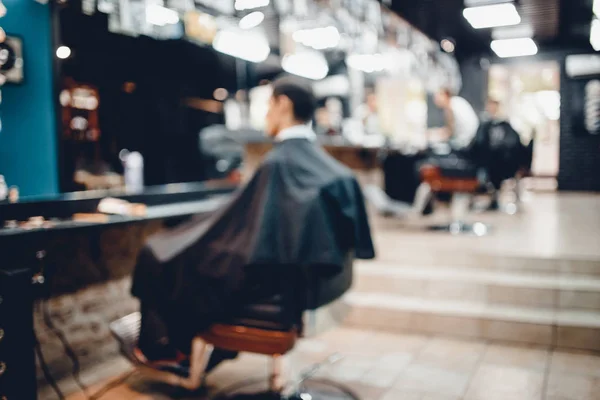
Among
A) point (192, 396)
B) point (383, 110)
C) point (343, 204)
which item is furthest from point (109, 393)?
point (383, 110)

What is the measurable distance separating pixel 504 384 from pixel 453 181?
293cm

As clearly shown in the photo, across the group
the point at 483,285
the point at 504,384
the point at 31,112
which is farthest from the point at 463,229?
the point at 31,112

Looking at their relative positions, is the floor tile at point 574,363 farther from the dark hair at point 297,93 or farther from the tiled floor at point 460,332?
the dark hair at point 297,93

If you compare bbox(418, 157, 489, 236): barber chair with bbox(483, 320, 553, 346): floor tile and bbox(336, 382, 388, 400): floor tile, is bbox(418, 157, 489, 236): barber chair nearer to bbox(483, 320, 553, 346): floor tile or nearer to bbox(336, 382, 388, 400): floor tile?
bbox(483, 320, 553, 346): floor tile

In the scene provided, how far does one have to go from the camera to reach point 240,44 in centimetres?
604

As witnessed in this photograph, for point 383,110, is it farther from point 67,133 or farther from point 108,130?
point 67,133

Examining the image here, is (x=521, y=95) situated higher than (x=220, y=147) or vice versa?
(x=521, y=95)

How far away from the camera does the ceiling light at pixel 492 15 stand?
766cm

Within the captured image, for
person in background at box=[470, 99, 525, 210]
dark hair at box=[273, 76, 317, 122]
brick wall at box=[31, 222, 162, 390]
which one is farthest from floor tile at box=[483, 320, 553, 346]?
person in background at box=[470, 99, 525, 210]

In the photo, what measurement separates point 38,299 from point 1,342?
0.98 m

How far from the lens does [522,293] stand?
358cm

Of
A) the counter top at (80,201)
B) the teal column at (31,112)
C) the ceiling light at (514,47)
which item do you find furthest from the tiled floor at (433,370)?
the ceiling light at (514,47)

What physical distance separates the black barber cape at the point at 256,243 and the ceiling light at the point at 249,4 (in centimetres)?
270

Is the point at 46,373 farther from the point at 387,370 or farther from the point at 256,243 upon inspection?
the point at 387,370
